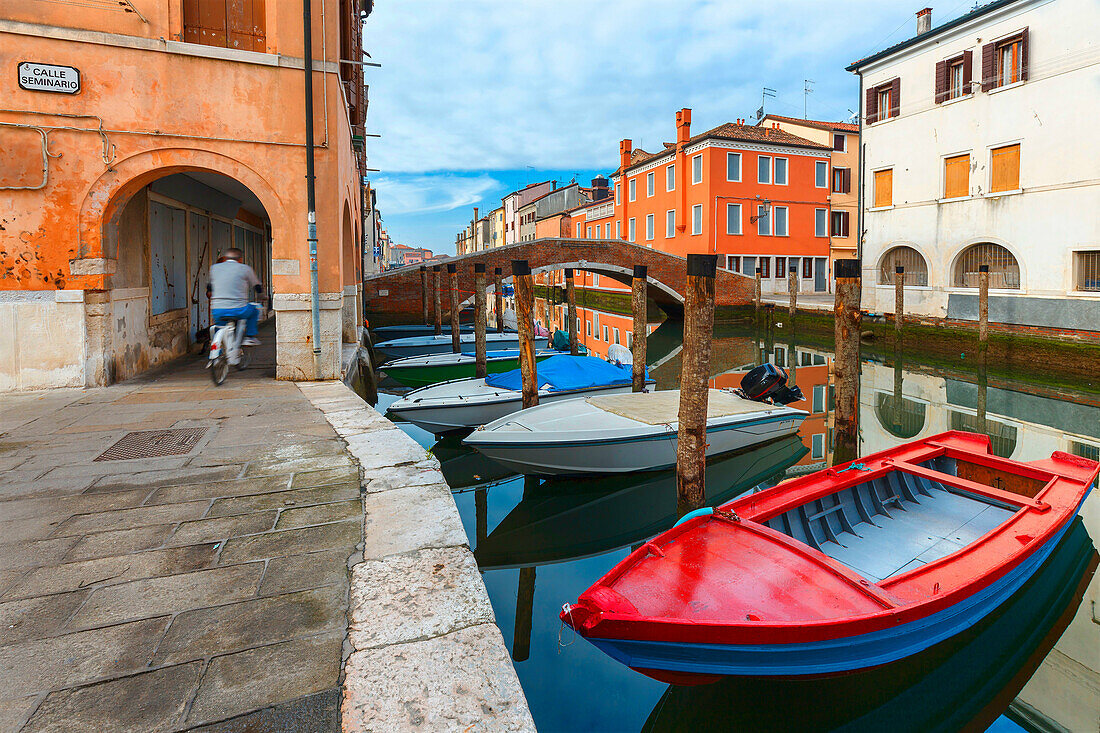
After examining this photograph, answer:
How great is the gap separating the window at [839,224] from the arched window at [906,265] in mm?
9300

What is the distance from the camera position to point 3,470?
11.9 ft

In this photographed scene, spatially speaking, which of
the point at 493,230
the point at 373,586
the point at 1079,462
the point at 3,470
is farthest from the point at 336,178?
the point at 493,230

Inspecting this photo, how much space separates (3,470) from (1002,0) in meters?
19.1

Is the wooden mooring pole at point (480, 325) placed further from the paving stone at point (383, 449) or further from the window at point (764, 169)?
the window at point (764, 169)

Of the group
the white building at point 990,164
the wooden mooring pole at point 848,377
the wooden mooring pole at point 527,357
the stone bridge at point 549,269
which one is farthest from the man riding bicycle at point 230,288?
the white building at point 990,164

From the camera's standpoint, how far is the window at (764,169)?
82.8 ft

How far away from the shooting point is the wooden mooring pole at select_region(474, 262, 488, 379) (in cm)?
1239

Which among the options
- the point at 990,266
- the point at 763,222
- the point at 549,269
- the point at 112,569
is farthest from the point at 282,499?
the point at 763,222

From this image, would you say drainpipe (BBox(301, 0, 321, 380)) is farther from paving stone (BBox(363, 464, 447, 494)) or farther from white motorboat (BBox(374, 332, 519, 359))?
white motorboat (BBox(374, 332, 519, 359))

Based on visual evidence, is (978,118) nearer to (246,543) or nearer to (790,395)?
(790,395)

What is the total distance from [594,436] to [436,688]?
15.7ft

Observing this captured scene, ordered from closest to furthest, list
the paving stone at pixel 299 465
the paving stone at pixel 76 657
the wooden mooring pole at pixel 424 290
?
the paving stone at pixel 76 657 < the paving stone at pixel 299 465 < the wooden mooring pole at pixel 424 290

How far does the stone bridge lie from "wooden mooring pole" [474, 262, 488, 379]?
24.1 ft

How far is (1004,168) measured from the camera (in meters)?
14.6
